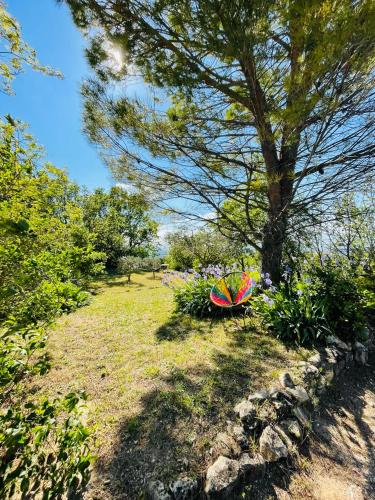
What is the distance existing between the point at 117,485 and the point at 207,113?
4132 millimetres

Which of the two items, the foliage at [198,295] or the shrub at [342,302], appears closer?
the shrub at [342,302]

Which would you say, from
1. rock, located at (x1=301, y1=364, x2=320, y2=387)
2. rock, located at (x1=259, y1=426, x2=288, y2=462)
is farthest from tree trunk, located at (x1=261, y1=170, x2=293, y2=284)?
rock, located at (x1=259, y1=426, x2=288, y2=462)

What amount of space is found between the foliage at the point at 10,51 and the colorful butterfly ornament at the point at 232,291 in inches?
156

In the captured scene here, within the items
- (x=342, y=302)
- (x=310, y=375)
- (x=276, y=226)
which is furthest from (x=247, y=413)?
(x=276, y=226)

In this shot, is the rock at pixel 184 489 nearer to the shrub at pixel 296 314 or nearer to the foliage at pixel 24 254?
the foliage at pixel 24 254

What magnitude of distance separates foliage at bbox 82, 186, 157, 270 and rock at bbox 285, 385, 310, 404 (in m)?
12.1

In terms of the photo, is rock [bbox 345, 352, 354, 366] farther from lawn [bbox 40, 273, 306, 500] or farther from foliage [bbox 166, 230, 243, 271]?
foliage [bbox 166, 230, 243, 271]

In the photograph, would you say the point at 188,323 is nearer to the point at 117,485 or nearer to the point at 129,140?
the point at 117,485

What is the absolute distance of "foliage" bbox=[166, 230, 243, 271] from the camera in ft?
17.6

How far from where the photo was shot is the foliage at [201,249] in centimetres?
535

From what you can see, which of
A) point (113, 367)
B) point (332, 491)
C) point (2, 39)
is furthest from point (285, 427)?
point (2, 39)

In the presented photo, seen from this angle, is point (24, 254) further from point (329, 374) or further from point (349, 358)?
point (349, 358)

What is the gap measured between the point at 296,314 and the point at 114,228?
16.0m

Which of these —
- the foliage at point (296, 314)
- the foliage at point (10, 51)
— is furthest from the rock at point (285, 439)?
the foliage at point (10, 51)
